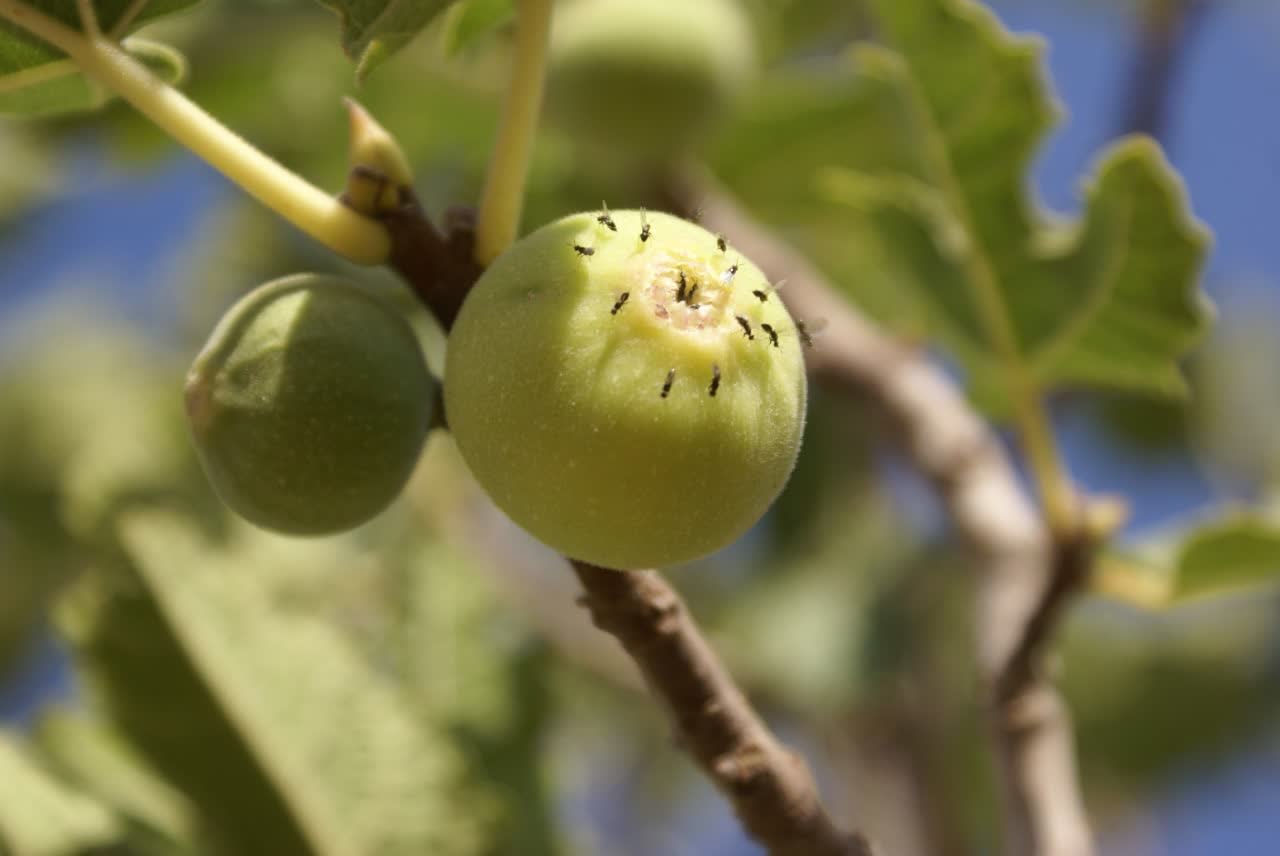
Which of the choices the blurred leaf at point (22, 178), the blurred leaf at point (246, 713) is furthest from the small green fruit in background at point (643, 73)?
the blurred leaf at point (22, 178)

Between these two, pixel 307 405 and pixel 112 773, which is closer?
pixel 307 405

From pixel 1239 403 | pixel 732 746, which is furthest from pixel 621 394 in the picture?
pixel 1239 403

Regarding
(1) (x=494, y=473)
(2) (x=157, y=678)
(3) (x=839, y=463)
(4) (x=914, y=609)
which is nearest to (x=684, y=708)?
(1) (x=494, y=473)

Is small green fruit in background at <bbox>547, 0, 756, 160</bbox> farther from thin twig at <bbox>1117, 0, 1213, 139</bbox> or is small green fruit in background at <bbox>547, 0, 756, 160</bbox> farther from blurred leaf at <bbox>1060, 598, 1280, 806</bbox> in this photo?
blurred leaf at <bbox>1060, 598, 1280, 806</bbox>

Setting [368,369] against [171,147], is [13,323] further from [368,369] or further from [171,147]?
[368,369]

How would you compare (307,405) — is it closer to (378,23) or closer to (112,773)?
(378,23)

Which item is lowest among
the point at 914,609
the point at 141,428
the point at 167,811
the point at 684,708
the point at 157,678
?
the point at 141,428

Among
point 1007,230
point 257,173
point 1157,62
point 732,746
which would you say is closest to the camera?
point 257,173
